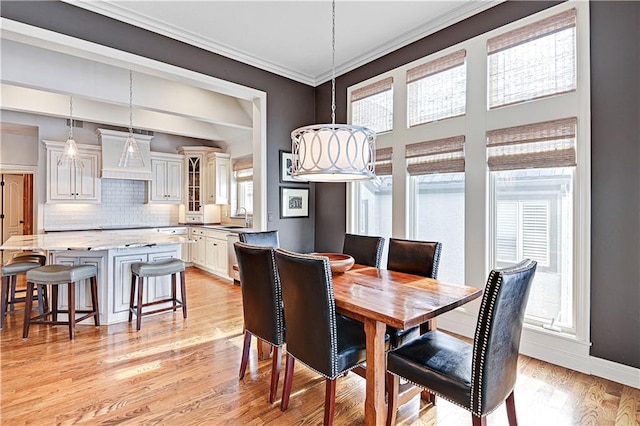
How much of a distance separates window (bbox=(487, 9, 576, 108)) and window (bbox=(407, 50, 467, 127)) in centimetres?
30

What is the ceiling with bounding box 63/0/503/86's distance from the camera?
2.97 meters

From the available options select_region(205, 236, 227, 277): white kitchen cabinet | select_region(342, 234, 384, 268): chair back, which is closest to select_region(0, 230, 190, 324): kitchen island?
select_region(205, 236, 227, 277): white kitchen cabinet

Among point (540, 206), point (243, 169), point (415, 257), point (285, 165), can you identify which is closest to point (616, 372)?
point (540, 206)

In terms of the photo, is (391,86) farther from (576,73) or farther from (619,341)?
(619,341)

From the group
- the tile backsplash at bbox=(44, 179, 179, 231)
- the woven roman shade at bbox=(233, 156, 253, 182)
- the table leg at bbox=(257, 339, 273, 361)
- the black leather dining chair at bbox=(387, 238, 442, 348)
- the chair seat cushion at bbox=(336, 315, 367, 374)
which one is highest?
the woven roman shade at bbox=(233, 156, 253, 182)

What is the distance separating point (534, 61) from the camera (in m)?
2.69

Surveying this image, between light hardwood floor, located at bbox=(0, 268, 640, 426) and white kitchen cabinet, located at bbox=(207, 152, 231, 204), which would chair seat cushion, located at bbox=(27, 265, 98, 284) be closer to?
light hardwood floor, located at bbox=(0, 268, 640, 426)

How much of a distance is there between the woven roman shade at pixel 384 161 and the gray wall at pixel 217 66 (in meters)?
1.26

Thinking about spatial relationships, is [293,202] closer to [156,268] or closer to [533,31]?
[156,268]

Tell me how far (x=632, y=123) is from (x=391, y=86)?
2235 millimetres

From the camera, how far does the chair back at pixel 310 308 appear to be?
1699mm

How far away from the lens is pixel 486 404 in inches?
56.5

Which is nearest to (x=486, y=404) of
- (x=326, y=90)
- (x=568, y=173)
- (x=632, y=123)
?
(x=568, y=173)

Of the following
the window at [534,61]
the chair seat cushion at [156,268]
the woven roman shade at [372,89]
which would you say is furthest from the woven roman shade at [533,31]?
the chair seat cushion at [156,268]
